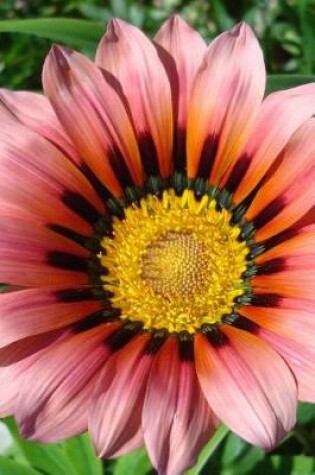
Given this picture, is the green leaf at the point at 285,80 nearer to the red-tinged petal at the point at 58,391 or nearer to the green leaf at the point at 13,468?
the red-tinged petal at the point at 58,391

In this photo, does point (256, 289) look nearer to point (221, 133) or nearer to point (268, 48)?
point (221, 133)

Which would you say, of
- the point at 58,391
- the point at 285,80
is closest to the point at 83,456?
the point at 58,391

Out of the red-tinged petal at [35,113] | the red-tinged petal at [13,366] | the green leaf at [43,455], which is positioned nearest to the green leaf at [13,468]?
the green leaf at [43,455]

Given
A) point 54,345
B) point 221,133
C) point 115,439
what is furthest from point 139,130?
point 115,439

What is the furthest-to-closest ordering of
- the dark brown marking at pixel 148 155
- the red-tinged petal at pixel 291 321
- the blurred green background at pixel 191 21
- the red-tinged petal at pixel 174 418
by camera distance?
the blurred green background at pixel 191 21, the dark brown marking at pixel 148 155, the red-tinged petal at pixel 291 321, the red-tinged petal at pixel 174 418

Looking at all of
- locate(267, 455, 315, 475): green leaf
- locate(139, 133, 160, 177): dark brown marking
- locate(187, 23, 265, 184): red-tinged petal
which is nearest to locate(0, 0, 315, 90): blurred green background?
locate(139, 133, 160, 177): dark brown marking

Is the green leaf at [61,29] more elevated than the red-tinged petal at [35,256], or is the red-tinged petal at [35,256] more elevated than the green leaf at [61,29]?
the green leaf at [61,29]

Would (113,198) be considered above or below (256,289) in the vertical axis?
above
